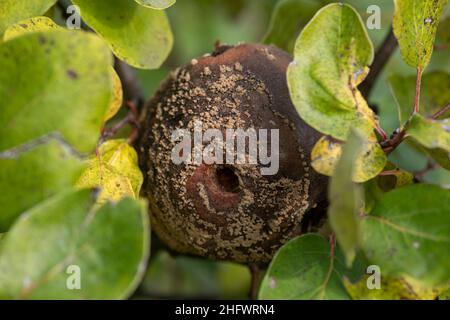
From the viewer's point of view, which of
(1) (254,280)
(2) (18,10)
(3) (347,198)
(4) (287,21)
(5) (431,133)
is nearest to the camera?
(3) (347,198)

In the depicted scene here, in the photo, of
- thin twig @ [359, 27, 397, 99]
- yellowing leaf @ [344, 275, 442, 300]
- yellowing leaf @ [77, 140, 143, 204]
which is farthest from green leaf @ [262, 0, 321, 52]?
yellowing leaf @ [344, 275, 442, 300]

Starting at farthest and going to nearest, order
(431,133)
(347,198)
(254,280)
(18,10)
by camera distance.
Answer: (254,280), (18,10), (431,133), (347,198)

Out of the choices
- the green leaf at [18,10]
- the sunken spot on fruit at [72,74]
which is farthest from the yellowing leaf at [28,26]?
the sunken spot on fruit at [72,74]

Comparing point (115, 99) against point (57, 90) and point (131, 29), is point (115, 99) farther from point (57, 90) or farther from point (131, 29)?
point (57, 90)

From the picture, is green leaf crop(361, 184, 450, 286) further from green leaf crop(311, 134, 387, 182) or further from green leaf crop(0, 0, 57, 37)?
green leaf crop(0, 0, 57, 37)

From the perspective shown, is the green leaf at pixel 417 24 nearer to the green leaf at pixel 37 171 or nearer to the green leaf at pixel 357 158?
the green leaf at pixel 357 158

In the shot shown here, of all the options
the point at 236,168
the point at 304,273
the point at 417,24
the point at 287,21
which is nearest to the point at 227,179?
the point at 236,168
